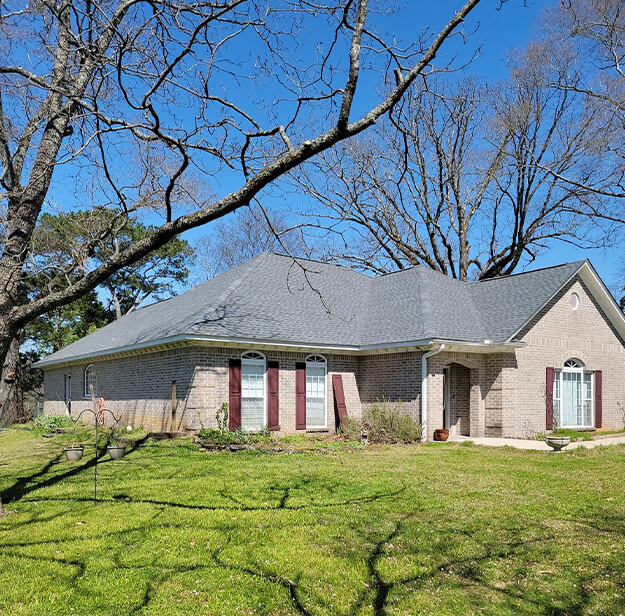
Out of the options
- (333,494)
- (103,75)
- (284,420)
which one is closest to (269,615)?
(333,494)

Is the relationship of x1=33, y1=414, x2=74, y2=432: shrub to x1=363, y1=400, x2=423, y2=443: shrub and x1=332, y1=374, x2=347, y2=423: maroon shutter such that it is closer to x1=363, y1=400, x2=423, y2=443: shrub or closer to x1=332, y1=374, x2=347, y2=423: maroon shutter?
x1=332, y1=374, x2=347, y2=423: maroon shutter

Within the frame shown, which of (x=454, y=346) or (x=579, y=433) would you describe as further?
(x=579, y=433)

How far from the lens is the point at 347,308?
18.9m

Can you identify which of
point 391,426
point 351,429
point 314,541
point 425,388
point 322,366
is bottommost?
point 351,429

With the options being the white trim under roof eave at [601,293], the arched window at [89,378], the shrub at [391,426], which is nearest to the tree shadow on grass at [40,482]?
the shrub at [391,426]

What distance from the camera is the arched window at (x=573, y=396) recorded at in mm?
17250

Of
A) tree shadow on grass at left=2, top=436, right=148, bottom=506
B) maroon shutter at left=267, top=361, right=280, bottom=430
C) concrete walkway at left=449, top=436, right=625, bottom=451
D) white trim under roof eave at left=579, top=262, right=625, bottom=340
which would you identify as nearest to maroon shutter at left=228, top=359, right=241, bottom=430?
maroon shutter at left=267, top=361, right=280, bottom=430

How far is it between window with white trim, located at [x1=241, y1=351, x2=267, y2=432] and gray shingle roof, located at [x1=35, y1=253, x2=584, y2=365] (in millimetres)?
855

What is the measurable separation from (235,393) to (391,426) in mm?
4421

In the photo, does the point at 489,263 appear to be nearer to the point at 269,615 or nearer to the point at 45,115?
the point at 45,115

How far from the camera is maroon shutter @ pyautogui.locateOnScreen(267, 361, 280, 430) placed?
50.2 ft

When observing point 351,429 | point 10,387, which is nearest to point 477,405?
point 351,429

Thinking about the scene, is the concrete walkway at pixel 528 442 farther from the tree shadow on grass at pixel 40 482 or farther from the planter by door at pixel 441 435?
the tree shadow on grass at pixel 40 482

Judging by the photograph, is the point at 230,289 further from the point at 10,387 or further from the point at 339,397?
the point at 10,387
